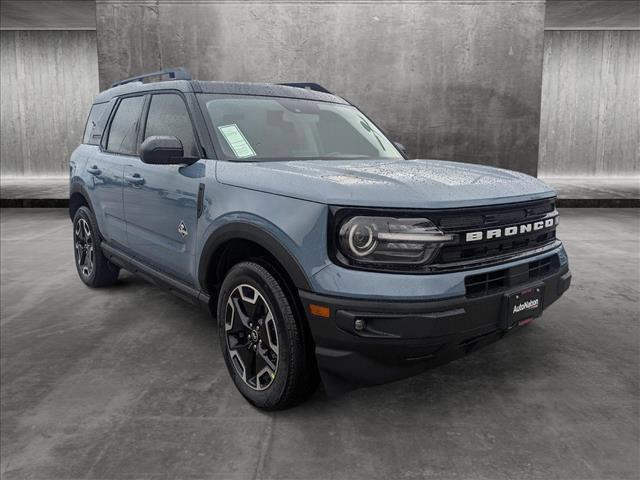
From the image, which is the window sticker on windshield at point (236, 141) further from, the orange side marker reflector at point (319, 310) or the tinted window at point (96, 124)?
the tinted window at point (96, 124)

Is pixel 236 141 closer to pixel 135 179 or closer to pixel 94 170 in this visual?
pixel 135 179

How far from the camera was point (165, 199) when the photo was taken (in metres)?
3.44

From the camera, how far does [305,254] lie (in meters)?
2.41

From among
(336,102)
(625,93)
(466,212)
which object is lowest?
(466,212)

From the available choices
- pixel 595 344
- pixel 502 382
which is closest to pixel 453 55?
pixel 595 344

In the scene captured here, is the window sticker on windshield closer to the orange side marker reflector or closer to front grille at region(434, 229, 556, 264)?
the orange side marker reflector

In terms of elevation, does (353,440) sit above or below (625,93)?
below

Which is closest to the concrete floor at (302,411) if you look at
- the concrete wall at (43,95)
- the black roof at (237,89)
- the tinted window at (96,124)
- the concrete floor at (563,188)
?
the tinted window at (96,124)

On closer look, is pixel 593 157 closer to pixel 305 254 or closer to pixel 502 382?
pixel 502 382

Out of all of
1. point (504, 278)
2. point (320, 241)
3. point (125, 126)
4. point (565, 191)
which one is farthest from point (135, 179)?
point (565, 191)

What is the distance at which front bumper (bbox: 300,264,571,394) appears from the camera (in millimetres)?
2250

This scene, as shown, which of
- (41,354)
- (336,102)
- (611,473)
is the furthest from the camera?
(336,102)

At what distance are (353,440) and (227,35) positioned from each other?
9.40 meters

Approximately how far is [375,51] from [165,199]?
793 centimetres
